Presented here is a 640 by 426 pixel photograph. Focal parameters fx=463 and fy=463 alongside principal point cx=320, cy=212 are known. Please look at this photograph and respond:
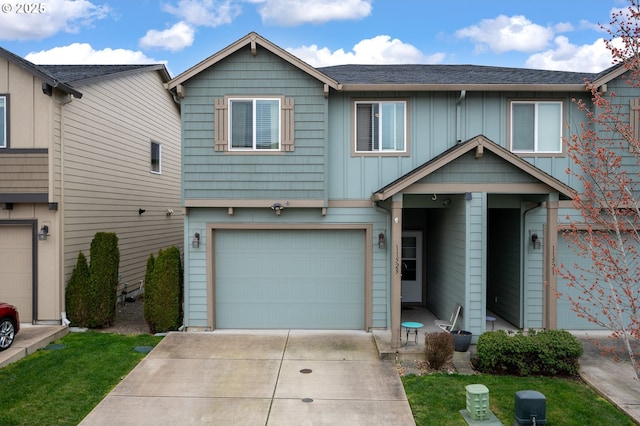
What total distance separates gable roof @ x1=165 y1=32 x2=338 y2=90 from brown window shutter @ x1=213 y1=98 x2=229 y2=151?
758 millimetres

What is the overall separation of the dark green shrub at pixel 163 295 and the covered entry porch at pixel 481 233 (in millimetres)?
4651

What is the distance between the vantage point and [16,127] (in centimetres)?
1010

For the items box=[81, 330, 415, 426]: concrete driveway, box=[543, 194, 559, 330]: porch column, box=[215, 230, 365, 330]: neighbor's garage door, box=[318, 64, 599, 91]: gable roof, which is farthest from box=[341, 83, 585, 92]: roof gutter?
box=[81, 330, 415, 426]: concrete driveway

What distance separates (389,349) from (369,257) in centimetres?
225

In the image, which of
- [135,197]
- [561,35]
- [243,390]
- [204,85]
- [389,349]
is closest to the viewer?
[243,390]

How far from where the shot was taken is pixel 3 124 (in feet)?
33.5

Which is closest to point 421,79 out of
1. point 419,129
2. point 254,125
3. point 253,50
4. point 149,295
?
point 419,129

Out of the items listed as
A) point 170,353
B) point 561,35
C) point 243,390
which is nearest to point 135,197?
point 170,353

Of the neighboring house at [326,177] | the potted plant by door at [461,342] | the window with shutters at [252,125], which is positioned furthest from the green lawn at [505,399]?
the window with shutters at [252,125]

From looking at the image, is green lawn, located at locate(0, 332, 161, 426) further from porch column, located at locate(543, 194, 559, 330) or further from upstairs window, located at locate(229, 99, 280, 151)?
porch column, located at locate(543, 194, 559, 330)

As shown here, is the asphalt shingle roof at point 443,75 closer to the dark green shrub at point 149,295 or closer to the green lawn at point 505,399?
the dark green shrub at point 149,295

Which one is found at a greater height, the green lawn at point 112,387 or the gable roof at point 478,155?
the gable roof at point 478,155

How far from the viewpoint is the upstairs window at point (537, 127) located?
10266 millimetres

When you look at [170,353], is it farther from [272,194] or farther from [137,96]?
[137,96]
